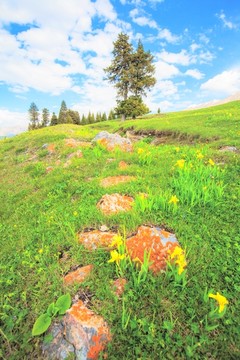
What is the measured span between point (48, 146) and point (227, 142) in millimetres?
8356

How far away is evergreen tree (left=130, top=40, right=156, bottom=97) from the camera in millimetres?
45062

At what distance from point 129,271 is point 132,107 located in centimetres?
4314

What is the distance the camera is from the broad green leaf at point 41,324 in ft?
8.43

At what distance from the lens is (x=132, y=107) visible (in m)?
43.4

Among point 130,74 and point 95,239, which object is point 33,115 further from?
point 95,239

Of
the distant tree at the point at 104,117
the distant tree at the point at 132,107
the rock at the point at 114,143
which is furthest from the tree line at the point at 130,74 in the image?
the distant tree at the point at 104,117

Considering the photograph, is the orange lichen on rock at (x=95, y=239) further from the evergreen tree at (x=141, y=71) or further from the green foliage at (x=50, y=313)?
the evergreen tree at (x=141, y=71)

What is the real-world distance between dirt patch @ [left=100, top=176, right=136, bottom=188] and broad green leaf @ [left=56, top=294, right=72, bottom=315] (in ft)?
10.9

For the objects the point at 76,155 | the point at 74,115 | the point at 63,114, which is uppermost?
the point at 63,114

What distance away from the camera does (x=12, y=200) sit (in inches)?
258

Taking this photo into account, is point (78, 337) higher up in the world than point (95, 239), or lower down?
lower down

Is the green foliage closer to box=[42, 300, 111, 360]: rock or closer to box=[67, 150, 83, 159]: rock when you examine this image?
box=[42, 300, 111, 360]: rock

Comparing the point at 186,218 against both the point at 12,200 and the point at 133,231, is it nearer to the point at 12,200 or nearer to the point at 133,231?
the point at 133,231

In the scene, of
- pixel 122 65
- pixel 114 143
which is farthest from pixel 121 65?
pixel 114 143
